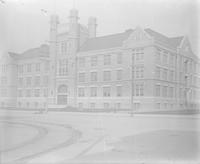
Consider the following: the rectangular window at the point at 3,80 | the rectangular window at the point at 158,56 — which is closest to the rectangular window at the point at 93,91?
the rectangular window at the point at 158,56

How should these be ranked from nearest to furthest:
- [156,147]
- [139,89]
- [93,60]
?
[156,147] < [139,89] < [93,60]

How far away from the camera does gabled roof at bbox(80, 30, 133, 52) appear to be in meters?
1.82

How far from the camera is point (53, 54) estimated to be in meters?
1.91

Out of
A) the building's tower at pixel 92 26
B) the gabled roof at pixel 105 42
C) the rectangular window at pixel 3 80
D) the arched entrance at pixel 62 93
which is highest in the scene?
the building's tower at pixel 92 26

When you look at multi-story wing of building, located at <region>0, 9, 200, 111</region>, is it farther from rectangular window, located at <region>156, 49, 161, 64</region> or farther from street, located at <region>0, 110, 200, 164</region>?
street, located at <region>0, 110, 200, 164</region>

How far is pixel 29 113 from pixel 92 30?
90 cm

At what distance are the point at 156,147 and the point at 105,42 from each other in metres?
0.93

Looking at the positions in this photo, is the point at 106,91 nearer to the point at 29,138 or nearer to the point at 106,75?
the point at 106,75

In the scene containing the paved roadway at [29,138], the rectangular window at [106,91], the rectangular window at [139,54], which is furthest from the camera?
the rectangular window at [106,91]

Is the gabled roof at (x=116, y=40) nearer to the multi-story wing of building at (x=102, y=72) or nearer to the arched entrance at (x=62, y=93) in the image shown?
the multi-story wing of building at (x=102, y=72)

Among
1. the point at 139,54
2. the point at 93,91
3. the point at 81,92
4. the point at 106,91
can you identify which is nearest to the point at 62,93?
the point at 81,92

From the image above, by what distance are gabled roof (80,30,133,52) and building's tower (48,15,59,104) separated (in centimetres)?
24

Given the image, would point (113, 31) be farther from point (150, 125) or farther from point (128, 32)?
point (150, 125)

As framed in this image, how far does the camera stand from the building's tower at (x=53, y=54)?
189 centimetres
